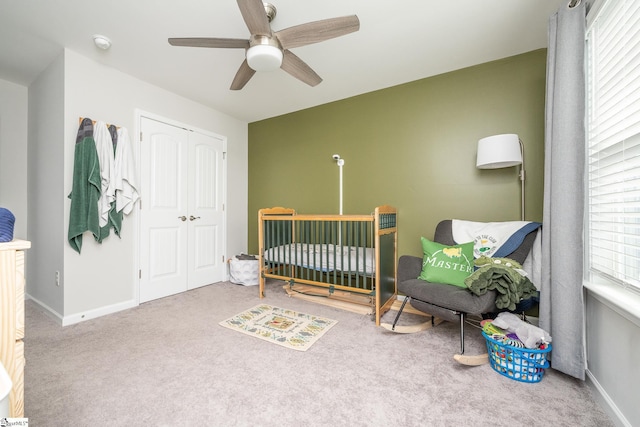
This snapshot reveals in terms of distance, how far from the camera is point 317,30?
1.50 meters

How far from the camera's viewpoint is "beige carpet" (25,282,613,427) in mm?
1267

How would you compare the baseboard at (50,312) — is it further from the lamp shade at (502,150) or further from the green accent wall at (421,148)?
the lamp shade at (502,150)

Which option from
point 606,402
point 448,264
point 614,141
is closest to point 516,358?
point 606,402

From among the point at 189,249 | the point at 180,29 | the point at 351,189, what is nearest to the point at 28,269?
the point at 189,249

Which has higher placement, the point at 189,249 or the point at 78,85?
the point at 78,85

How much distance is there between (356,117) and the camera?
3.21m

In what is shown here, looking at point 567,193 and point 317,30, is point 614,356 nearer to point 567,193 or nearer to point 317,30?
point 567,193

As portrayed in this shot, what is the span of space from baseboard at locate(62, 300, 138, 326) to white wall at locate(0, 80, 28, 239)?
129cm

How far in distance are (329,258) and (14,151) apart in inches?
141

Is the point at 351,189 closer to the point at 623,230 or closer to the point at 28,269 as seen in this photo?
the point at 623,230

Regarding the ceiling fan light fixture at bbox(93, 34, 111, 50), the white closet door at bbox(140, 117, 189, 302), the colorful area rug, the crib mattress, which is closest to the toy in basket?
the crib mattress

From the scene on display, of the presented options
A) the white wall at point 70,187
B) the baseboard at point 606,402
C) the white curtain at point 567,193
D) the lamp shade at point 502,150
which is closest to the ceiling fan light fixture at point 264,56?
the white curtain at point 567,193

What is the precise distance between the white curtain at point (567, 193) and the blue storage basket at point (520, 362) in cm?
12

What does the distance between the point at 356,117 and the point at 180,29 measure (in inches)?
75.8
